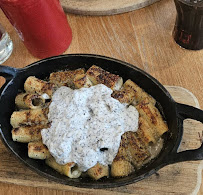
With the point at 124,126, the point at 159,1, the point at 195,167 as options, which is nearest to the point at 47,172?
the point at 124,126

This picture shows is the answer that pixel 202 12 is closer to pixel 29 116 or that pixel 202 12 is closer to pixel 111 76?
pixel 111 76

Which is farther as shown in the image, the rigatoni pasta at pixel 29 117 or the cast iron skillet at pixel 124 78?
the rigatoni pasta at pixel 29 117

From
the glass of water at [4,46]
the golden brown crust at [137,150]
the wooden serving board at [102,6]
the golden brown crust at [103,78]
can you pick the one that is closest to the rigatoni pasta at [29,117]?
the golden brown crust at [103,78]

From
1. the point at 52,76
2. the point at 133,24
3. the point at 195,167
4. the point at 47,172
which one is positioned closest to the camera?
the point at 47,172

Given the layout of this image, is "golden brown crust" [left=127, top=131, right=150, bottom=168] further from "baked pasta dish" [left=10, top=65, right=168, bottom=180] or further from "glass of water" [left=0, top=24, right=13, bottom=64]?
"glass of water" [left=0, top=24, right=13, bottom=64]

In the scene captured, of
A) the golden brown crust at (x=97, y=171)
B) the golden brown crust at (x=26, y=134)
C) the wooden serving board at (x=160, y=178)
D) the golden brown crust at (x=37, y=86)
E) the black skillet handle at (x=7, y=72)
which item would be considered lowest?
the wooden serving board at (x=160, y=178)

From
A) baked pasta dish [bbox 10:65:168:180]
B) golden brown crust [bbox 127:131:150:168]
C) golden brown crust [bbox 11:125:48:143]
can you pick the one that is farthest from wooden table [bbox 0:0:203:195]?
golden brown crust [bbox 11:125:48:143]

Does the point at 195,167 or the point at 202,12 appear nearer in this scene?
the point at 195,167

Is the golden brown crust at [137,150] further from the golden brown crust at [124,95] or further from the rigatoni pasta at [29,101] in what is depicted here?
the rigatoni pasta at [29,101]
